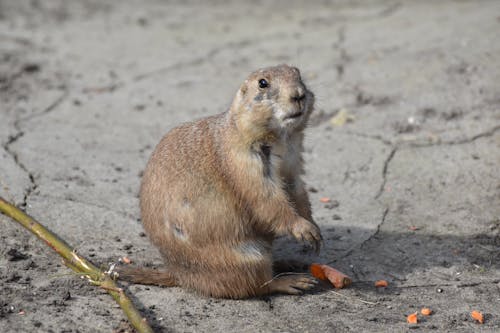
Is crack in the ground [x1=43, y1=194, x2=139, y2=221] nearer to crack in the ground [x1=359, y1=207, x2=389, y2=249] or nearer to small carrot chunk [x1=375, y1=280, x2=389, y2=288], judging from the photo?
crack in the ground [x1=359, y1=207, x2=389, y2=249]

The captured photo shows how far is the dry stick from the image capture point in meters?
3.26

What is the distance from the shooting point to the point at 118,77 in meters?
7.27

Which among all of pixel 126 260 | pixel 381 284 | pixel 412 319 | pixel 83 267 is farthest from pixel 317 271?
pixel 83 267

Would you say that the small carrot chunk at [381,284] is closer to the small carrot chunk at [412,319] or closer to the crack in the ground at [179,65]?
the small carrot chunk at [412,319]

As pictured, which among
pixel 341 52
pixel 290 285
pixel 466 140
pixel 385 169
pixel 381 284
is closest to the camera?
pixel 290 285

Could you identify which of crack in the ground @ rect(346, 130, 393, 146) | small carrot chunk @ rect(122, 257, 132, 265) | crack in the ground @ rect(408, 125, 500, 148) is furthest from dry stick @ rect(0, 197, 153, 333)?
crack in the ground @ rect(408, 125, 500, 148)

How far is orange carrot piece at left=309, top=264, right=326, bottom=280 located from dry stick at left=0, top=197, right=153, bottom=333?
1114mm

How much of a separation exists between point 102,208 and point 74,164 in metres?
0.76

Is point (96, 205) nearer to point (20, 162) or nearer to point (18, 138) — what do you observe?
point (20, 162)

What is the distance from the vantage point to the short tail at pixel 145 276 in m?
3.79

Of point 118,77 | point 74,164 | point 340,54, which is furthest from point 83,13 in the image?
point 74,164

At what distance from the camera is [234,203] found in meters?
3.72

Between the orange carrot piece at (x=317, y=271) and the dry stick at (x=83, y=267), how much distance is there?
111 centimetres

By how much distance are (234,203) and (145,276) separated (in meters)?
0.63
